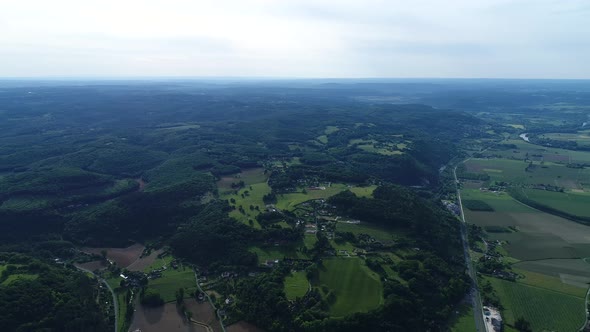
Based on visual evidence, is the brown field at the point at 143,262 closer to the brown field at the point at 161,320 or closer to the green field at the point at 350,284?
the brown field at the point at 161,320

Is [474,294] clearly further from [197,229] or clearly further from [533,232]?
[197,229]

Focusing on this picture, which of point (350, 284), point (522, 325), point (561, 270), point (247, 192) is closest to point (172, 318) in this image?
point (350, 284)

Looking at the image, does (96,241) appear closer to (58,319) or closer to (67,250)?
(67,250)

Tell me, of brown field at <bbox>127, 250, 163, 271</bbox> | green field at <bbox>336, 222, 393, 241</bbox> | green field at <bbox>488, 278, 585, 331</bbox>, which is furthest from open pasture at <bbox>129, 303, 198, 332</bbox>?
green field at <bbox>488, 278, 585, 331</bbox>

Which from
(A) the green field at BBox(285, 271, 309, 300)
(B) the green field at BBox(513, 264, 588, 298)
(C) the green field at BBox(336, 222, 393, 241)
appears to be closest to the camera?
(A) the green field at BBox(285, 271, 309, 300)

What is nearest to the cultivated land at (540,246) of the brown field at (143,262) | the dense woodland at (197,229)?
the dense woodland at (197,229)

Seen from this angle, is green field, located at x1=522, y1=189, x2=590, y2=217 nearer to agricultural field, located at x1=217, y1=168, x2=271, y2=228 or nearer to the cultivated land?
the cultivated land

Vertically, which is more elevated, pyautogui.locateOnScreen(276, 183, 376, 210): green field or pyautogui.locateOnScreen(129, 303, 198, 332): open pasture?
pyautogui.locateOnScreen(276, 183, 376, 210): green field
